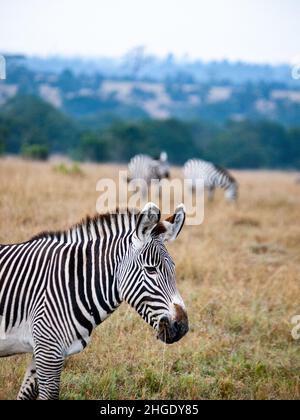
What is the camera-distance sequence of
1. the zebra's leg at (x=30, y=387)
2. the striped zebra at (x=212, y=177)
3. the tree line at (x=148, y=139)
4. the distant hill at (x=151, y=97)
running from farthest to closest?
the distant hill at (x=151, y=97)
the tree line at (x=148, y=139)
the striped zebra at (x=212, y=177)
the zebra's leg at (x=30, y=387)

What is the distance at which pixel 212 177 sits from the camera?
1830 centimetres

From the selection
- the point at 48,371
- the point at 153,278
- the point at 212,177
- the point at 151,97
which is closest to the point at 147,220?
the point at 153,278

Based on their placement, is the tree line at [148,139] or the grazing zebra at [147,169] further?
the tree line at [148,139]

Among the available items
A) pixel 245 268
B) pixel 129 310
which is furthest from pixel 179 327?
pixel 245 268

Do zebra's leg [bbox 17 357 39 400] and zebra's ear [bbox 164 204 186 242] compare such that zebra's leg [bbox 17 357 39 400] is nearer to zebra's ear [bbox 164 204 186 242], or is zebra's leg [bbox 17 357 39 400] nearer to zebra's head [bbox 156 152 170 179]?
zebra's ear [bbox 164 204 186 242]

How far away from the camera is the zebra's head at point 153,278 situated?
144 inches

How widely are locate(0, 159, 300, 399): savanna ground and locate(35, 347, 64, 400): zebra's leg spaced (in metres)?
0.66

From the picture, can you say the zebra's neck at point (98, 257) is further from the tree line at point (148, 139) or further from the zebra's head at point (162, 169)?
the tree line at point (148, 139)

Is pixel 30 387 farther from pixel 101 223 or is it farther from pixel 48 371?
pixel 101 223

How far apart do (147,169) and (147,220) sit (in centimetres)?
1481

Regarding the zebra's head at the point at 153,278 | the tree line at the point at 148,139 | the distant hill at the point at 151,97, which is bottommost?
the zebra's head at the point at 153,278

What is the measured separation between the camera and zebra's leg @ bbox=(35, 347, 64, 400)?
3.63m

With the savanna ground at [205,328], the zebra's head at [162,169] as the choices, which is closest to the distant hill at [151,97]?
the zebra's head at [162,169]

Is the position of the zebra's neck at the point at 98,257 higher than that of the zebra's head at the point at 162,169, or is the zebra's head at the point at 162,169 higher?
the zebra's head at the point at 162,169
